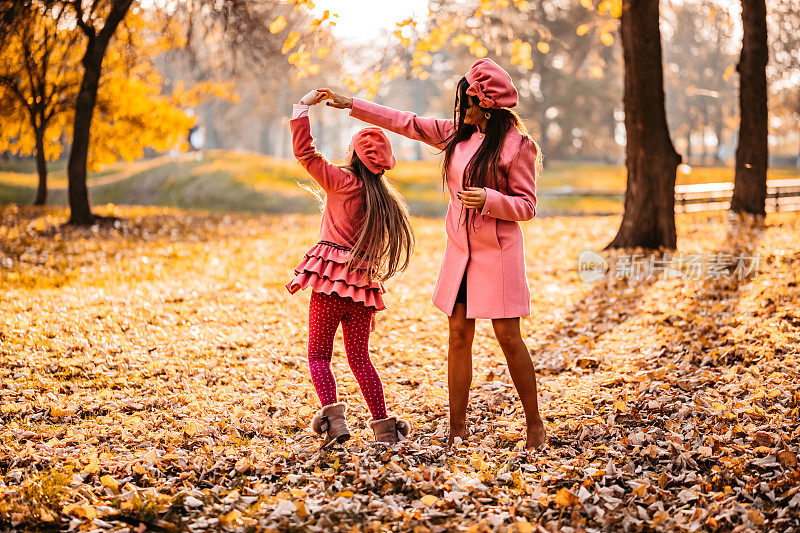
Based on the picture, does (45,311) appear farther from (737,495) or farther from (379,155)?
(737,495)

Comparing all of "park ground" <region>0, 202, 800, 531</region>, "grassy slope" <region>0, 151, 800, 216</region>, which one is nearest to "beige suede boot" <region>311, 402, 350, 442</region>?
"park ground" <region>0, 202, 800, 531</region>

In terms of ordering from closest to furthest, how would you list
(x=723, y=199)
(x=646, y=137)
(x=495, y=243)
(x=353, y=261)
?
(x=495, y=243)
(x=353, y=261)
(x=646, y=137)
(x=723, y=199)

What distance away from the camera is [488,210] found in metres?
3.83

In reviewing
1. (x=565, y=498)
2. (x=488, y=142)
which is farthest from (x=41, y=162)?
(x=565, y=498)

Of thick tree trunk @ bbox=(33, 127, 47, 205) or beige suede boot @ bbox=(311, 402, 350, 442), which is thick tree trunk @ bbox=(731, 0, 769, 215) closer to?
beige suede boot @ bbox=(311, 402, 350, 442)

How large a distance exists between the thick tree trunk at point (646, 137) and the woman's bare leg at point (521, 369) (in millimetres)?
6888

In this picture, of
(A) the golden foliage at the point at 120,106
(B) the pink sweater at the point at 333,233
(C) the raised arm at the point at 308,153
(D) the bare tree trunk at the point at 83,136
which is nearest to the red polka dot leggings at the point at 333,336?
(B) the pink sweater at the point at 333,233

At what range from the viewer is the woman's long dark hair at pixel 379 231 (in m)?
4.19

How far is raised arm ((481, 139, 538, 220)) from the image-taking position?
3836 millimetres

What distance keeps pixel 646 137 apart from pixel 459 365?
717 cm

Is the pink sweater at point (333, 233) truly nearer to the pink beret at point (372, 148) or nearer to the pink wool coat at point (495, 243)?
the pink beret at point (372, 148)

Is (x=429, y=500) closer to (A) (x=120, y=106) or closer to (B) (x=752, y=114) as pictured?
(B) (x=752, y=114)

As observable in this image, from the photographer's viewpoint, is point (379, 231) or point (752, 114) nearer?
point (379, 231)

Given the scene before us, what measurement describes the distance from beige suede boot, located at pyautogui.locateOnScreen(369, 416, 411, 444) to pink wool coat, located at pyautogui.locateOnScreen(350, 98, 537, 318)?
2.48ft
